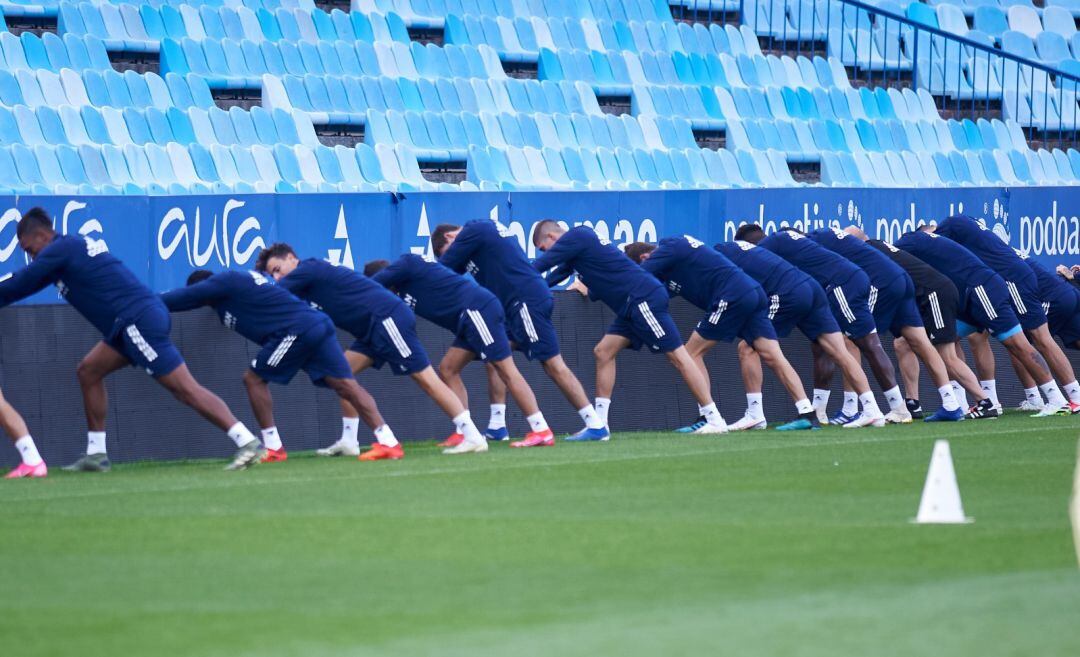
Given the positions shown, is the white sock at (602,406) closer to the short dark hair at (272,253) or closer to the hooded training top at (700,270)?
the hooded training top at (700,270)

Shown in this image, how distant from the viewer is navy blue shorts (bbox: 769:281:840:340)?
1802 centimetres

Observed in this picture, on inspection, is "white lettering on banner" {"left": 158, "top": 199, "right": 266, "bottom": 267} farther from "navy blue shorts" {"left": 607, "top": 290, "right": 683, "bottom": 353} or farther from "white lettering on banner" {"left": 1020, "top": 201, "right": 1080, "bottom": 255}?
"white lettering on banner" {"left": 1020, "top": 201, "right": 1080, "bottom": 255}

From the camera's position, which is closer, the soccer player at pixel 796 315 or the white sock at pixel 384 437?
the white sock at pixel 384 437

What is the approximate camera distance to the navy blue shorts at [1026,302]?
1997 cm

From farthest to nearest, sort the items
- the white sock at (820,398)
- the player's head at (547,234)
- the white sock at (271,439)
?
1. the white sock at (820,398)
2. the player's head at (547,234)
3. the white sock at (271,439)

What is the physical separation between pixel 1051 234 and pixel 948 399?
32.2ft

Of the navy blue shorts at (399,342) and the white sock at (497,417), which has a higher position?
the navy blue shorts at (399,342)

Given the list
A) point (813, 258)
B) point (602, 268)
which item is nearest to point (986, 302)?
point (813, 258)

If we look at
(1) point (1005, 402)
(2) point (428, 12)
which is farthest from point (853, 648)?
(2) point (428, 12)

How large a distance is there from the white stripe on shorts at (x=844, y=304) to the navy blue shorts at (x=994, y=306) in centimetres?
168

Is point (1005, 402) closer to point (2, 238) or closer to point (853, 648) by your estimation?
point (2, 238)

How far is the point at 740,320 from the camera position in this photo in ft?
57.9

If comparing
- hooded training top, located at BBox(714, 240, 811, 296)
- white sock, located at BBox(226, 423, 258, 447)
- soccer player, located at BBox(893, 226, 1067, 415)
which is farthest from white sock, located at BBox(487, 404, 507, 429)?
soccer player, located at BBox(893, 226, 1067, 415)

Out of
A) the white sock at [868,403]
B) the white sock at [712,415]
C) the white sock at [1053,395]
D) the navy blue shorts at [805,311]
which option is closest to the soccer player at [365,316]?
the white sock at [712,415]
